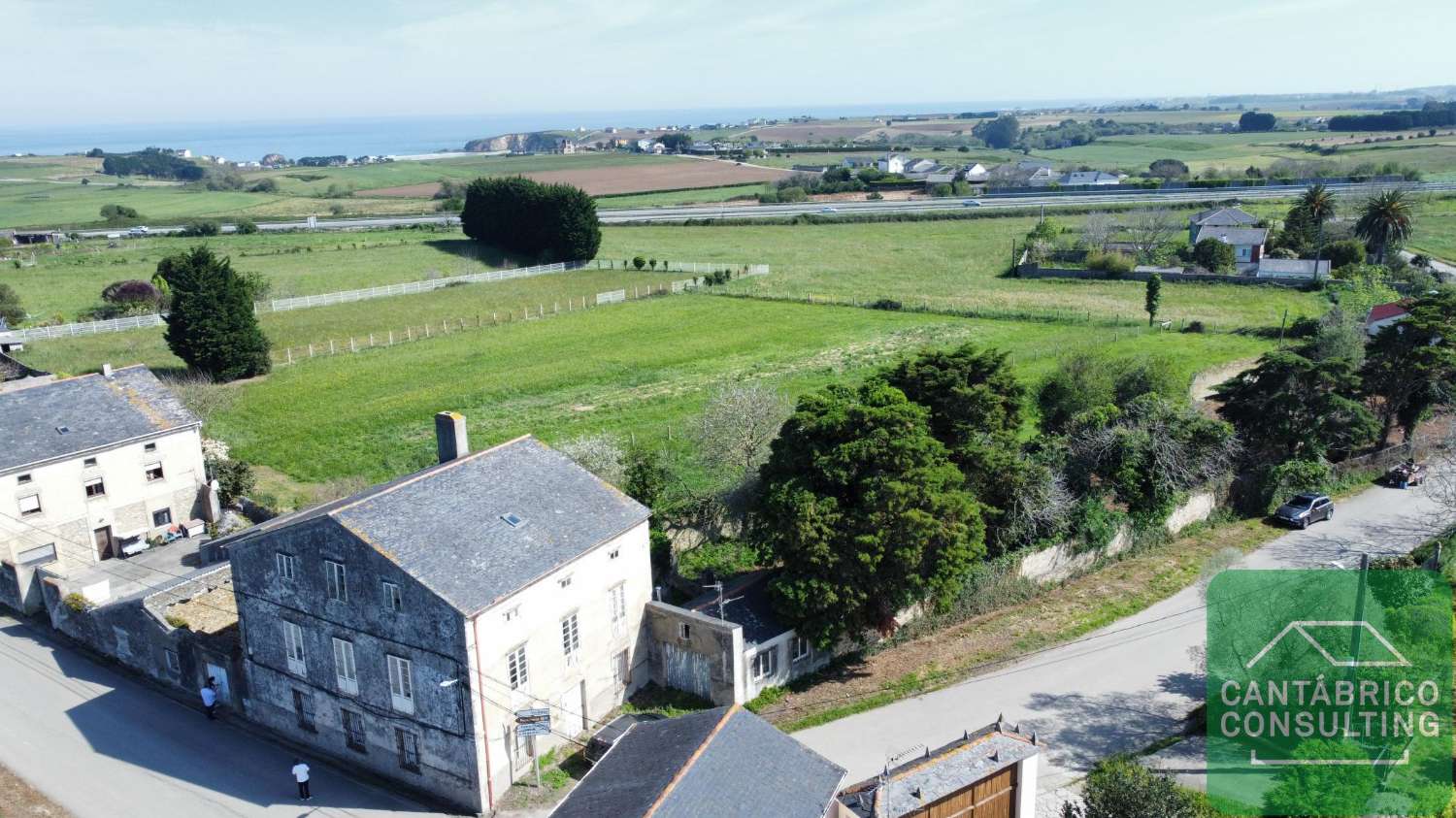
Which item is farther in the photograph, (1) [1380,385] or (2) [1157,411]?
(1) [1380,385]

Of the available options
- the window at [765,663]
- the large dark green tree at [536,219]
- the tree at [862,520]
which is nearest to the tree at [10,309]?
the large dark green tree at [536,219]

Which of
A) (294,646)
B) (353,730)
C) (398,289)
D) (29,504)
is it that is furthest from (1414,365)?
(398,289)

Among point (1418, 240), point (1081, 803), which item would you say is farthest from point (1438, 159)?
point (1081, 803)

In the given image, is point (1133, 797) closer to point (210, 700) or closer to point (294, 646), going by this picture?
point (294, 646)

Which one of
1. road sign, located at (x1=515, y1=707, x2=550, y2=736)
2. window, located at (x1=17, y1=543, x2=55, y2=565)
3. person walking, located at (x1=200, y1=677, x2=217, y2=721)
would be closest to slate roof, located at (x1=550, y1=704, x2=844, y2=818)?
road sign, located at (x1=515, y1=707, x2=550, y2=736)

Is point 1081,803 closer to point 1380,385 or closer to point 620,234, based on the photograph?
point 1380,385
